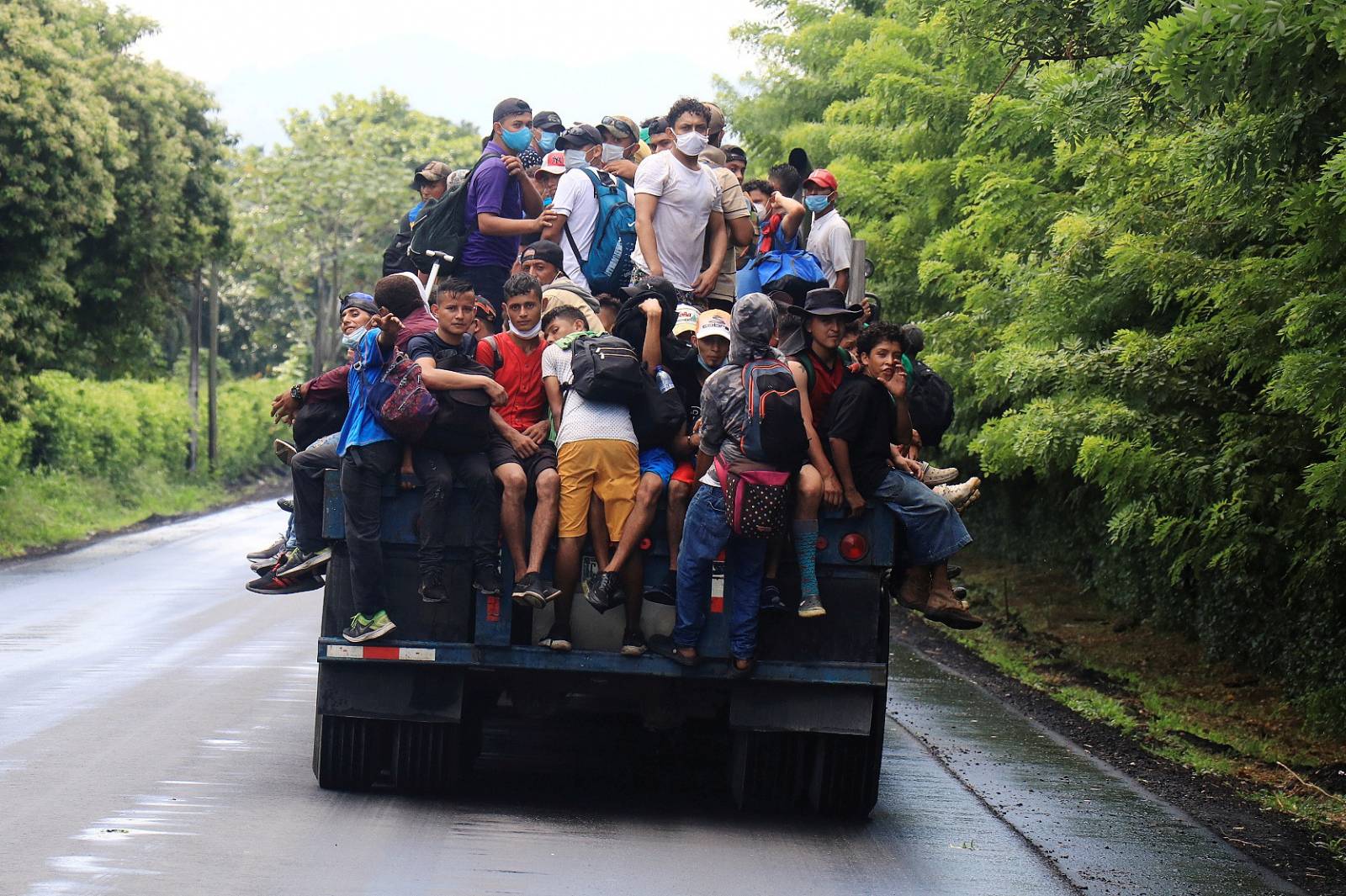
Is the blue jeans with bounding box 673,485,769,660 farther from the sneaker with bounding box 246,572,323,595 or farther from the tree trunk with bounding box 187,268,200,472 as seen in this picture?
the tree trunk with bounding box 187,268,200,472

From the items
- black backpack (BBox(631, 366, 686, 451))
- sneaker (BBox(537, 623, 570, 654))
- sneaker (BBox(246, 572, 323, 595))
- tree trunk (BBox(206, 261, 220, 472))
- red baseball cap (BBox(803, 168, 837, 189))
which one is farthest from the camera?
tree trunk (BBox(206, 261, 220, 472))

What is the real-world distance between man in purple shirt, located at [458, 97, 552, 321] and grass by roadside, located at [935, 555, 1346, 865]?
208 inches

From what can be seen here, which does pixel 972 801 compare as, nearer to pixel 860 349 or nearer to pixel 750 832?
pixel 750 832

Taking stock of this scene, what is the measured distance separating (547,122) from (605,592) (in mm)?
5378

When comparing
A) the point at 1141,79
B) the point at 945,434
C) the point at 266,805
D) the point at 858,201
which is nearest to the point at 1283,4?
the point at 1141,79

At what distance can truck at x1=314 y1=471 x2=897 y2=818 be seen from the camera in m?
7.96

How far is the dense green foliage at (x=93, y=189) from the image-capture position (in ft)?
79.7

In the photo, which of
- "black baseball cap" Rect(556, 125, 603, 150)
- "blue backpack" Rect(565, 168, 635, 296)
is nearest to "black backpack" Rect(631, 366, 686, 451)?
"blue backpack" Rect(565, 168, 635, 296)

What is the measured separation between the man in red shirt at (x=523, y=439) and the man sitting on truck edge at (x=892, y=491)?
4.38 ft

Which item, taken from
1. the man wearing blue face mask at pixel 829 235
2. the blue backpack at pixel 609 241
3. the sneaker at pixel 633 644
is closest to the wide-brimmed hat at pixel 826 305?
the sneaker at pixel 633 644

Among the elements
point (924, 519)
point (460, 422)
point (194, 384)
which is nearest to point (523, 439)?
point (460, 422)

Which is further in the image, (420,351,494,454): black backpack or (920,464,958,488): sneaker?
(920,464,958,488): sneaker

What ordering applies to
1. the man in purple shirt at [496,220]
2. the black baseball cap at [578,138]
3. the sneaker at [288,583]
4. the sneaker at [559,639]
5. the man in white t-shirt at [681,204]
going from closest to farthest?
the sneaker at [559,639] → the sneaker at [288,583] → the man in white t-shirt at [681,204] → the man in purple shirt at [496,220] → the black baseball cap at [578,138]

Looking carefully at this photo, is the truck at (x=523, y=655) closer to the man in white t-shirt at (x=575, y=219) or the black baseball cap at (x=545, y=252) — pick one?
the black baseball cap at (x=545, y=252)
